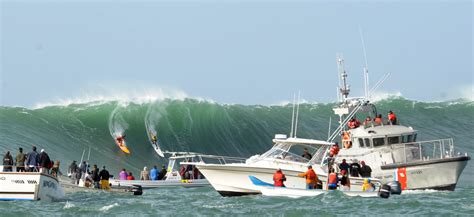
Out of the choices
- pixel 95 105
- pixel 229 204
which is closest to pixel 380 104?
pixel 95 105

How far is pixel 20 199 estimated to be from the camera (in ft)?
93.2

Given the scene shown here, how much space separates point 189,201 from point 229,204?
2.52 m

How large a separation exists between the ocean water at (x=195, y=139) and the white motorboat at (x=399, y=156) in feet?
3.57

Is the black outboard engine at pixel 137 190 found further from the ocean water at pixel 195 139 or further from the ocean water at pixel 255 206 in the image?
the ocean water at pixel 255 206

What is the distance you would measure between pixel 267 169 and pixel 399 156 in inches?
232

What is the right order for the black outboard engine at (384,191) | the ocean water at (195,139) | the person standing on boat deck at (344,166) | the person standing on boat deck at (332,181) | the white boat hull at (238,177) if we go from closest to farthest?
the ocean water at (195,139) → the black outboard engine at (384,191) → the person standing on boat deck at (332,181) → the white boat hull at (238,177) → the person standing on boat deck at (344,166)

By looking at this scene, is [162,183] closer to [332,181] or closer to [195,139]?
[332,181]

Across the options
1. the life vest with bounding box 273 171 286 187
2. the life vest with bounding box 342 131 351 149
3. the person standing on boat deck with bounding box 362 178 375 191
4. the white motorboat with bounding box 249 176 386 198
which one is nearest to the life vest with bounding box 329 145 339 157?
the life vest with bounding box 342 131 351 149

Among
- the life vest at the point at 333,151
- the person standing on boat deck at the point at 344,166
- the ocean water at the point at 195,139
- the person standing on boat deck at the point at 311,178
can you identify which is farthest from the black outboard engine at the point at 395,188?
the life vest at the point at 333,151

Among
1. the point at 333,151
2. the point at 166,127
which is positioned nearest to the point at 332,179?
the point at 333,151

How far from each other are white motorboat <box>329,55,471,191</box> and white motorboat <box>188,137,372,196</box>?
2187 millimetres

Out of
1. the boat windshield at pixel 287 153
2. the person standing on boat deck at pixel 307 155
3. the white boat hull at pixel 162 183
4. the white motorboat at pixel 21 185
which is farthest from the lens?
the white boat hull at pixel 162 183

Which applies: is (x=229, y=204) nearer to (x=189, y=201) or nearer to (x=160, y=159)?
(x=189, y=201)

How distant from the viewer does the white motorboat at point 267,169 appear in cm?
3173
